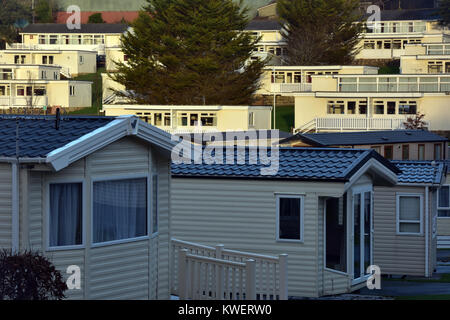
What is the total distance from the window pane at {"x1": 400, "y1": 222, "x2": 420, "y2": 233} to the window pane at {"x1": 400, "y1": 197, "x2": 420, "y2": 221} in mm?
202

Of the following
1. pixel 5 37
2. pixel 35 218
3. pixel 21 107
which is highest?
pixel 5 37

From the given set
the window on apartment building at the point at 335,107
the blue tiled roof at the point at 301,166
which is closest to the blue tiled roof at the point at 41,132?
the blue tiled roof at the point at 301,166

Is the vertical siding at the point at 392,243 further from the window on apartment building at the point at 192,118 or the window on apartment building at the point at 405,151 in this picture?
the window on apartment building at the point at 192,118

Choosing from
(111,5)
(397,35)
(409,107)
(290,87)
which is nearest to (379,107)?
(409,107)

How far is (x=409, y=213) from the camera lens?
94.0 feet

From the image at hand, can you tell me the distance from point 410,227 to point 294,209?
708cm

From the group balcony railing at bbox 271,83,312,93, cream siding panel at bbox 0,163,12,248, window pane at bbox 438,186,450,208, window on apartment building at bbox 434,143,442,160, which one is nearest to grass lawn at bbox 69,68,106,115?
balcony railing at bbox 271,83,312,93

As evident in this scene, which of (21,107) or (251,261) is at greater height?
(21,107)

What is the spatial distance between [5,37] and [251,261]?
11478cm

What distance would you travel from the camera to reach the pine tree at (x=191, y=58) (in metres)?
87.3

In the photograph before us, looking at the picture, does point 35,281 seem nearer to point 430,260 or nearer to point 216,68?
point 430,260
